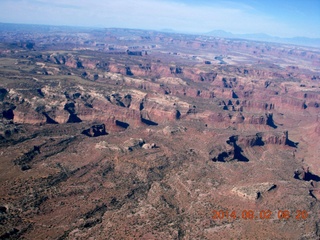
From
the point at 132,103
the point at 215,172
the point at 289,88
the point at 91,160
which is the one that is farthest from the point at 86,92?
the point at 289,88

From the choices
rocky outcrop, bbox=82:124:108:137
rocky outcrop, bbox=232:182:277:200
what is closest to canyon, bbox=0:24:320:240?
rocky outcrop, bbox=232:182:277:200
